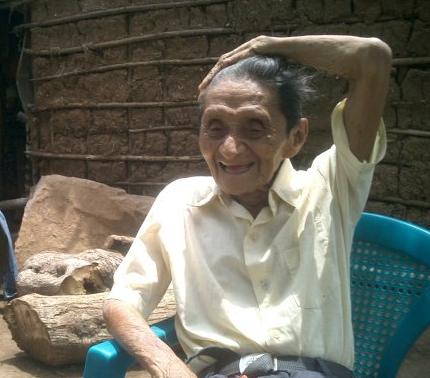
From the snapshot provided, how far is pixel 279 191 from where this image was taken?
5.91 feet

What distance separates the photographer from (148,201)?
4684 mm

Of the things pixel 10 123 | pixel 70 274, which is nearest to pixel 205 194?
pixel 70 274

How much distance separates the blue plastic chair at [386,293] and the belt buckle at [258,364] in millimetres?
289

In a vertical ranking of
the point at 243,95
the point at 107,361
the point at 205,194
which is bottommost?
the point at 107,361

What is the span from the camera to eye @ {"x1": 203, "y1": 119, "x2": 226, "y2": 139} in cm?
178

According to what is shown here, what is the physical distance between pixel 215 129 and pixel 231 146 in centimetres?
9

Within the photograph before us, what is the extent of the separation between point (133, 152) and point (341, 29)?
1916 millimetres

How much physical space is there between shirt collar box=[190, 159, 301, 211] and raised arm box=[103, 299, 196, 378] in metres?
0.36

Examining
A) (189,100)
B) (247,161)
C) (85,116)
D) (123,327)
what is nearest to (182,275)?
(123,327)

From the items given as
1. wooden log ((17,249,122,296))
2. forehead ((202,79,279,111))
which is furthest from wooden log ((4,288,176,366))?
forehead ((202,79,279,111))

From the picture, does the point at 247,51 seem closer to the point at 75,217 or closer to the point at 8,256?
the point at 8,256

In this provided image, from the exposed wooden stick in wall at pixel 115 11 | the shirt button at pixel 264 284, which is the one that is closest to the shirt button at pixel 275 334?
the shirt button at pixel 264 284

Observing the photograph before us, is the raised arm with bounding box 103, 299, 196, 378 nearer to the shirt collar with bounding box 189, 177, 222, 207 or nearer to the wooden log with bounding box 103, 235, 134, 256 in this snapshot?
the shirt collar with bounding box 189, 177, 222, 207

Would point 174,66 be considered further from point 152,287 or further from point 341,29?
point 152,287
